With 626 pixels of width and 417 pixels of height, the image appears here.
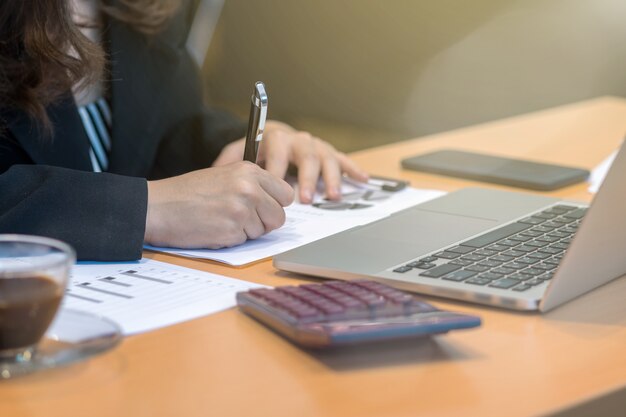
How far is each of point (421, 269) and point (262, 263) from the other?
0.17m

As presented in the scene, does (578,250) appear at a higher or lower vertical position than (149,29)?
lower

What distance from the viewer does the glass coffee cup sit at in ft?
2.01

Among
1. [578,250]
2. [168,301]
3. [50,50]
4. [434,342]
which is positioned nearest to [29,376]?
[168,301]

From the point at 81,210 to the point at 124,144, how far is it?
61 centimetres

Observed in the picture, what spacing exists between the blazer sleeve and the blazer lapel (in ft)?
1.10

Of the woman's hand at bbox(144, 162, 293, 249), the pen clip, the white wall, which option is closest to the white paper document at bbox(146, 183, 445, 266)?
the woman's hand at bbox(144, 162, 293, 249)

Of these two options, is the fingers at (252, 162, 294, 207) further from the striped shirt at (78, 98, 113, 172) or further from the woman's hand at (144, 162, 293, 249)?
the striped shirt at (78, 98, 113, 172)

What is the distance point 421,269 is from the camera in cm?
87

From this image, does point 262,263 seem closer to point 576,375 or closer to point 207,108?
point 576,375

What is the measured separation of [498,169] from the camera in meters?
1.44

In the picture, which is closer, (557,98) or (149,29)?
(149,29)

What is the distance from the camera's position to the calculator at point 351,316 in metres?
0.68

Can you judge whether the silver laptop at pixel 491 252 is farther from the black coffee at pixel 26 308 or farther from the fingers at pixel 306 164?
the black coffee at pixel 26 308

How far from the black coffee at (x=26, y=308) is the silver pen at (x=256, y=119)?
17.1 inches
